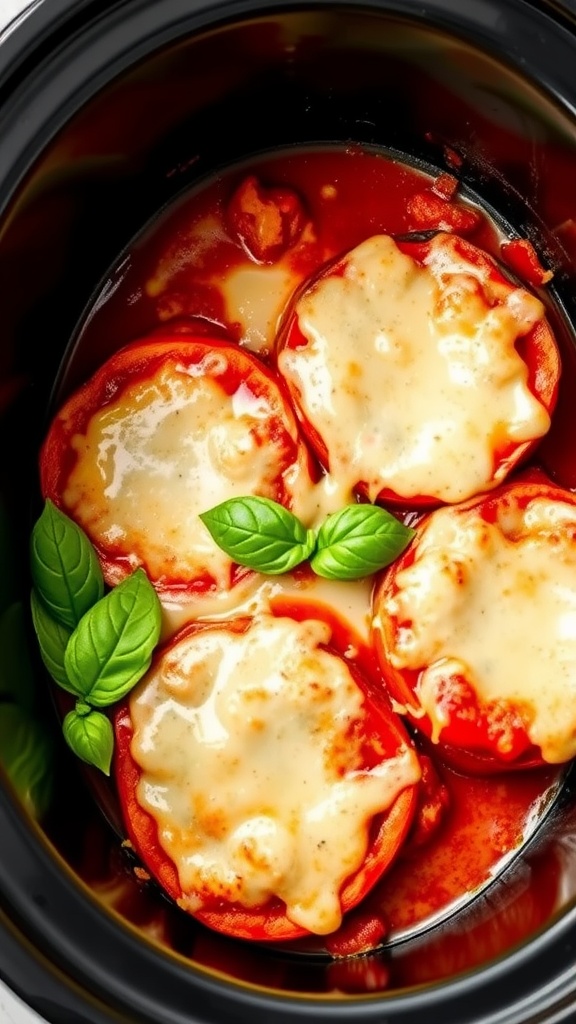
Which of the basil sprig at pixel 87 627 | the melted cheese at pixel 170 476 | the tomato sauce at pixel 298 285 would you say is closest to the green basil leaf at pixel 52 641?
the basil sprig at pixel 87 627

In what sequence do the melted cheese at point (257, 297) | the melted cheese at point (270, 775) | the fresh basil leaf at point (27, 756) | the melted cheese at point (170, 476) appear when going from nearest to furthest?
the fresh basil leaf at point (27, 756)
the melted cheese at point (270, 775)
the melted cheese at point (170, 476)
the melted cheese at point (257, 297)

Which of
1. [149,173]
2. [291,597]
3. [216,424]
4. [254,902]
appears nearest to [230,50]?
[149,173]

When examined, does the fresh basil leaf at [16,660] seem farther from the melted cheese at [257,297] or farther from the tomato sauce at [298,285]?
the melted cheese at [257,297]

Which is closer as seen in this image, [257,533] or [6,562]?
[257,533]

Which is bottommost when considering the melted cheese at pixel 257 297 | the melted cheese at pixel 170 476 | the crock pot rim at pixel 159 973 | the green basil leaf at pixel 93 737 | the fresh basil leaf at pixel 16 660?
the crock pot rim at pixel 159 973

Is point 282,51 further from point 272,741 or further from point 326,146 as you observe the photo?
point 272,741

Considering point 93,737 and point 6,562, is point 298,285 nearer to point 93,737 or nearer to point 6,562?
point 6,562

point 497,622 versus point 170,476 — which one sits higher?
point 170,476

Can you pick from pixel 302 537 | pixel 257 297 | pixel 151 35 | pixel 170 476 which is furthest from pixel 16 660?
pixel 151 35
